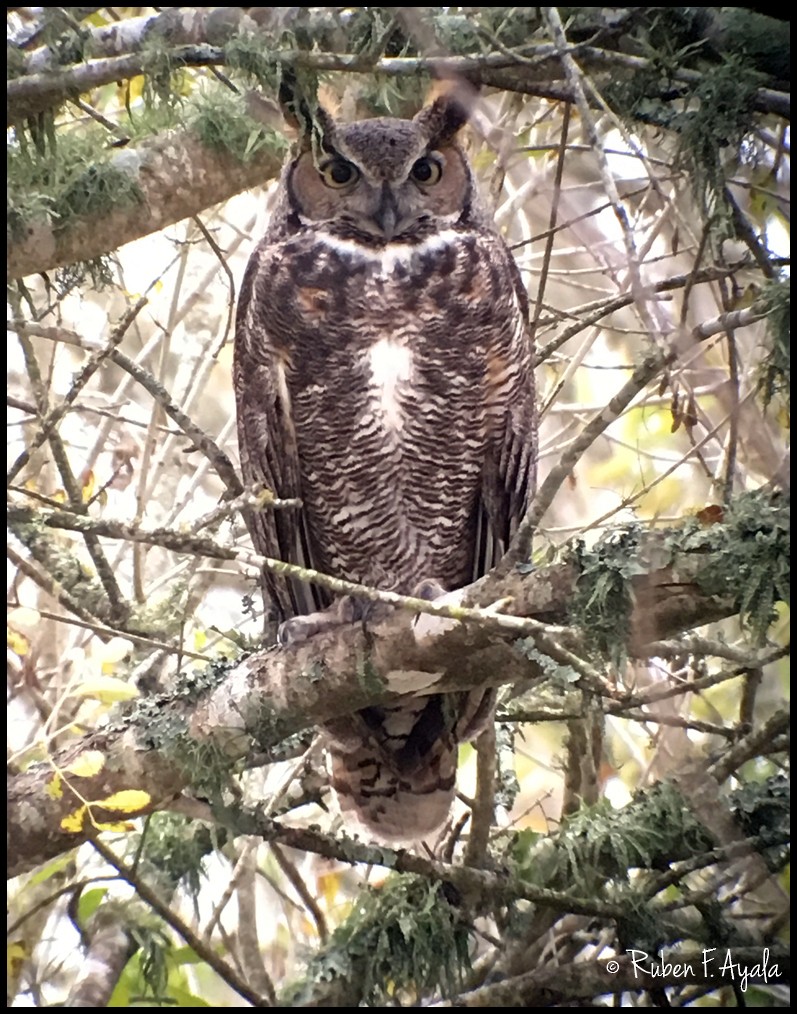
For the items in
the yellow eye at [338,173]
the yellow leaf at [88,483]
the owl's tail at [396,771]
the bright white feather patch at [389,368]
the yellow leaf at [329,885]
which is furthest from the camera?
the yellow leaf at [329,885]

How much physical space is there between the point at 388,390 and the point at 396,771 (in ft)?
2.53

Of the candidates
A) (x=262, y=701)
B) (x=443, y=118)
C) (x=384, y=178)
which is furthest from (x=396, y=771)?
(x=443, y=118)

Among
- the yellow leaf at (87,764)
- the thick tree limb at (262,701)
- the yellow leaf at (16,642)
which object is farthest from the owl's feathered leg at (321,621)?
the yellow leaf at (16,642)

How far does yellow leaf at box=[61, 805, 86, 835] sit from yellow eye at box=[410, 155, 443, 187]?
124 cm

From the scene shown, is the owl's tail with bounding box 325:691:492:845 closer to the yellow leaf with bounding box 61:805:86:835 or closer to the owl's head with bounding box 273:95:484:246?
the yellow leaf with bounding box 61:805:86:835

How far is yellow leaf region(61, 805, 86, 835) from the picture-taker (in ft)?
5.49

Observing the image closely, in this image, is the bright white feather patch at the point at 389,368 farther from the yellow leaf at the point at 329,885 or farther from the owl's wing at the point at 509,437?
the yellow leaf at the point at 329,885

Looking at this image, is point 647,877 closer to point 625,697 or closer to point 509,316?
point 625,697

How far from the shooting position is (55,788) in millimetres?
1674

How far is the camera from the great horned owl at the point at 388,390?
6.30 feet

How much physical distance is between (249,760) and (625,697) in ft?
2.71

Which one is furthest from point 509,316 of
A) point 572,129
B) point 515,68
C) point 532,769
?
point 532,769

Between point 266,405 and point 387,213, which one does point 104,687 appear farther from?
point 387,213

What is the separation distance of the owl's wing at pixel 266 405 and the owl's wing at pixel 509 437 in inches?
14.2
